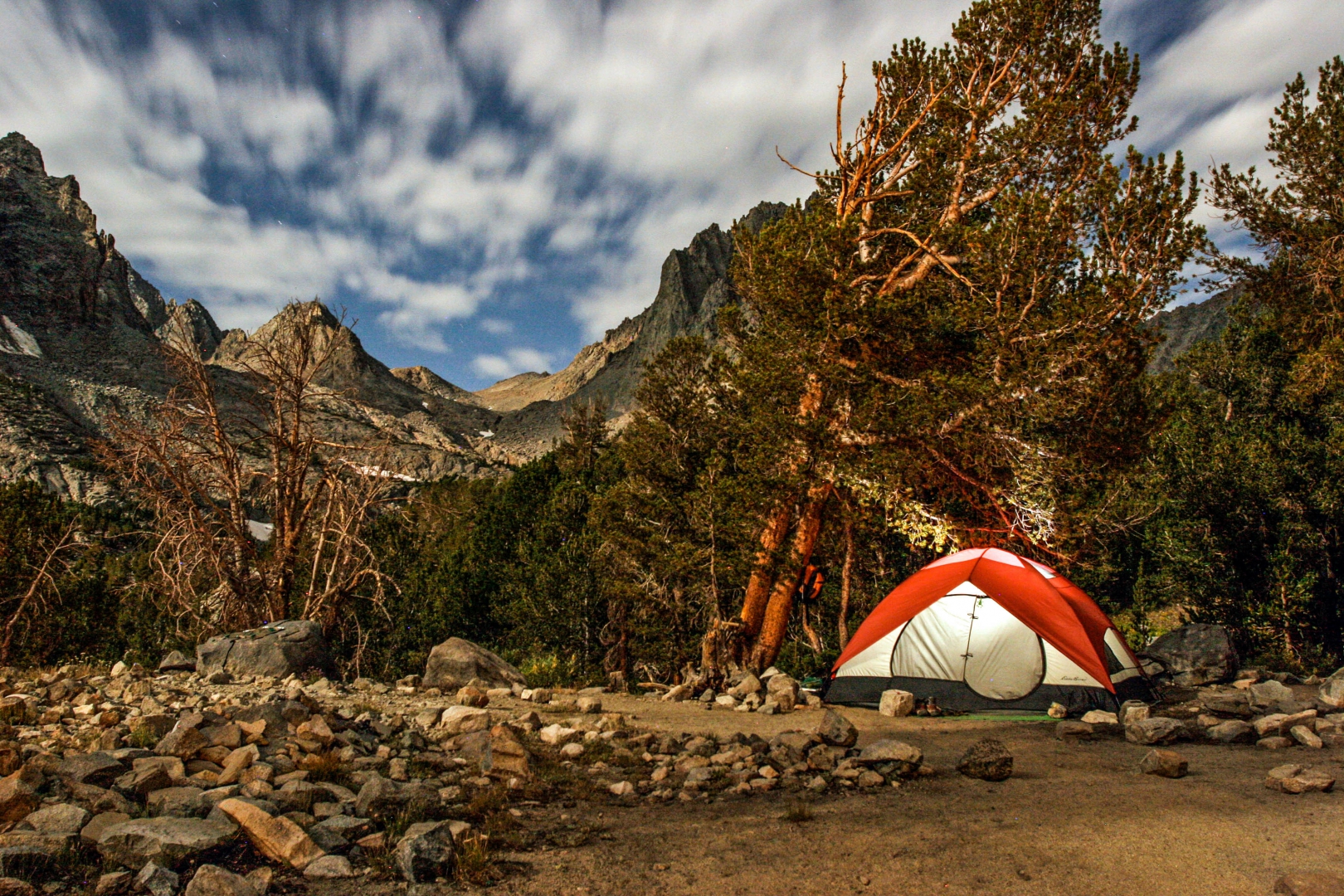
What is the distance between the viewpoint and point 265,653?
10.4 metres

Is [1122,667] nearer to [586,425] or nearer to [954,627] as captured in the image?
[954,627]

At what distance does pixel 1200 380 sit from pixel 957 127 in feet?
49.5

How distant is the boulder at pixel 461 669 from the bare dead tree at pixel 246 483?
3.09 metres

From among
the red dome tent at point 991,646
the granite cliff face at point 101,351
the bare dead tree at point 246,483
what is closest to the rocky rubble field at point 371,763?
the red dome tent at point 991,646

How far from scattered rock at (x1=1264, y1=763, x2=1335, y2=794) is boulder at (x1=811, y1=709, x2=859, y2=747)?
3262mm

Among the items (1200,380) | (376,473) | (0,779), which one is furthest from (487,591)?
(1200,380)

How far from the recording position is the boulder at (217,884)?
127 inches

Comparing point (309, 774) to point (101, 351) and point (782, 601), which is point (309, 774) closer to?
point (782, 601)

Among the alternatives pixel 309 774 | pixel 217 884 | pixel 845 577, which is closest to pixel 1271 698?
pixel 845 577

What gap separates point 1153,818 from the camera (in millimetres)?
4801

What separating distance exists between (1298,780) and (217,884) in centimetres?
713

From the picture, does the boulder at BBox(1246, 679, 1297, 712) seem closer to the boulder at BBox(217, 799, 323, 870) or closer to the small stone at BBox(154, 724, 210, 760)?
the boulder at BBox(217, 799, 323, 870)

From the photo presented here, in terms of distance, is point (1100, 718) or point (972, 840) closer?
point (972, 840)

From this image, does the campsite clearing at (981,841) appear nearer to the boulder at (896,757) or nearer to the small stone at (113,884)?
the boulder at (896,757)
